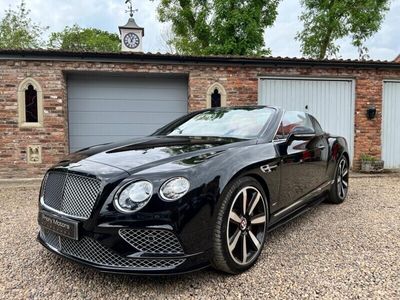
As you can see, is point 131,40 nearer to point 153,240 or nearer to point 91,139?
point 91,139

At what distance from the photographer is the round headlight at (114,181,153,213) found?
83.9 inches

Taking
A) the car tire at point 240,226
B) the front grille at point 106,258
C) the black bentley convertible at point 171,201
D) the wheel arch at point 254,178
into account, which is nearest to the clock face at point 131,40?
the black bentley convertible at point 171,201

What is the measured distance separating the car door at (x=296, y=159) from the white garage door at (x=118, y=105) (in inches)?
184

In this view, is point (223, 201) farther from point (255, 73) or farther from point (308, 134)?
point (255, 73)

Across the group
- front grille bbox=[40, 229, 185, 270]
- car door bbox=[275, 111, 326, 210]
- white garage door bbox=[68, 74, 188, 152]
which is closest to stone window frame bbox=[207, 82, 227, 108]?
white garage door bbox=[68, 74, 188, 152]

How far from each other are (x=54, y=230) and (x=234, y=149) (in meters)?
1.50

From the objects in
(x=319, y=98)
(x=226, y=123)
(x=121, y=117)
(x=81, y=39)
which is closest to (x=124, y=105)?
(x=121, y=117)

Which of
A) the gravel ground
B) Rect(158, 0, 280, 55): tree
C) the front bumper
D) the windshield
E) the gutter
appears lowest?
the gravel ground

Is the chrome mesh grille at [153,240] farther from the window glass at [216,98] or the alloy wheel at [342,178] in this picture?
the window glass at [216,98]

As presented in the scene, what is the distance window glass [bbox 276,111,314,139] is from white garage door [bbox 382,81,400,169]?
17.5ft

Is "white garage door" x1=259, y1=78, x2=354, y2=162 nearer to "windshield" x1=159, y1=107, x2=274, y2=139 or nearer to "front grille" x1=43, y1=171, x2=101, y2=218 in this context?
"windshield" x1=159, y1=107, x2=274, y2=139

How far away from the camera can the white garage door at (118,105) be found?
7.84 m

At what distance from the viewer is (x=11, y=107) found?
7254mm

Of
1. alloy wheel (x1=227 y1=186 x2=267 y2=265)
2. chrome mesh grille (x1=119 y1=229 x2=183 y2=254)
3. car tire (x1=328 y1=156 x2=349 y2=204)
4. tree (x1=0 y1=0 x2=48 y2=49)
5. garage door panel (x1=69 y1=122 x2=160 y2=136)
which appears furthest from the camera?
tree (x1=0 y1=0 x2=48 y2=49)
